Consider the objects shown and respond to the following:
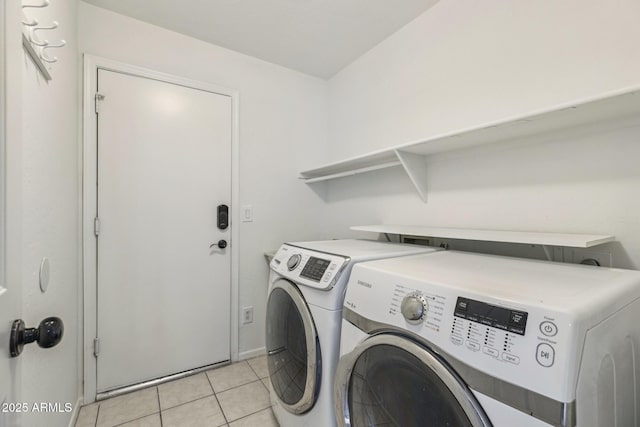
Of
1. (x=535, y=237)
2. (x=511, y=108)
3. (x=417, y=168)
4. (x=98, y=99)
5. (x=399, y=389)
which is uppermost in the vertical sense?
(x=98, y=99)

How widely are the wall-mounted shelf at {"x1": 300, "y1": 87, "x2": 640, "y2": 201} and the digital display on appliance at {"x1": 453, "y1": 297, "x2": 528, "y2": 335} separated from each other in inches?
31.2

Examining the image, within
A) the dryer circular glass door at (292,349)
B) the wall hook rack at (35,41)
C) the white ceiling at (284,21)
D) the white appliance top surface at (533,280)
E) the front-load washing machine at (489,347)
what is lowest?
the dryer circular glass door at (292,349)

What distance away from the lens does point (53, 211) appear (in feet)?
4.02

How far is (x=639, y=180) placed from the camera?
1.04 m

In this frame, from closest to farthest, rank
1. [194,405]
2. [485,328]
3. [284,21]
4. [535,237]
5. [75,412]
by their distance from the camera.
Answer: [485,328], [535,237], [75,412], [194,405], [284,21]

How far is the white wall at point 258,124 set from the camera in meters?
1.85

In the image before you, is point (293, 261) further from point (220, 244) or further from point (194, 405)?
point (194, 405)

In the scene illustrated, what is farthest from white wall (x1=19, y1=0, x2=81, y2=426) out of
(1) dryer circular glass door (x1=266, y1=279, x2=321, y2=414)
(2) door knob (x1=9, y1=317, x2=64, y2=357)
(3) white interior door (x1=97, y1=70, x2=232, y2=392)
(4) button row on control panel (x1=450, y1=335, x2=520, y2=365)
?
(4) button row on control panel (x1=450, y1=335, x2=520, y2=365)

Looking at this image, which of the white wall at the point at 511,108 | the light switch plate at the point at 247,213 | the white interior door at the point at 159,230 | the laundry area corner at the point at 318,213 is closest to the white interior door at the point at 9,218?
the laundry area corner at the point at 318,213

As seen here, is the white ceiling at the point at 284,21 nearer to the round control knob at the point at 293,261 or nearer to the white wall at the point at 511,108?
the white wall at the point at 511,108

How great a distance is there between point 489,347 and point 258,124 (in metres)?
2.16

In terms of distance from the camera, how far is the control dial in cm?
76

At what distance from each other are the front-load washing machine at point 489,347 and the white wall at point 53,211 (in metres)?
1.10

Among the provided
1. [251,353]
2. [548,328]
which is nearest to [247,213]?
[251,353]
